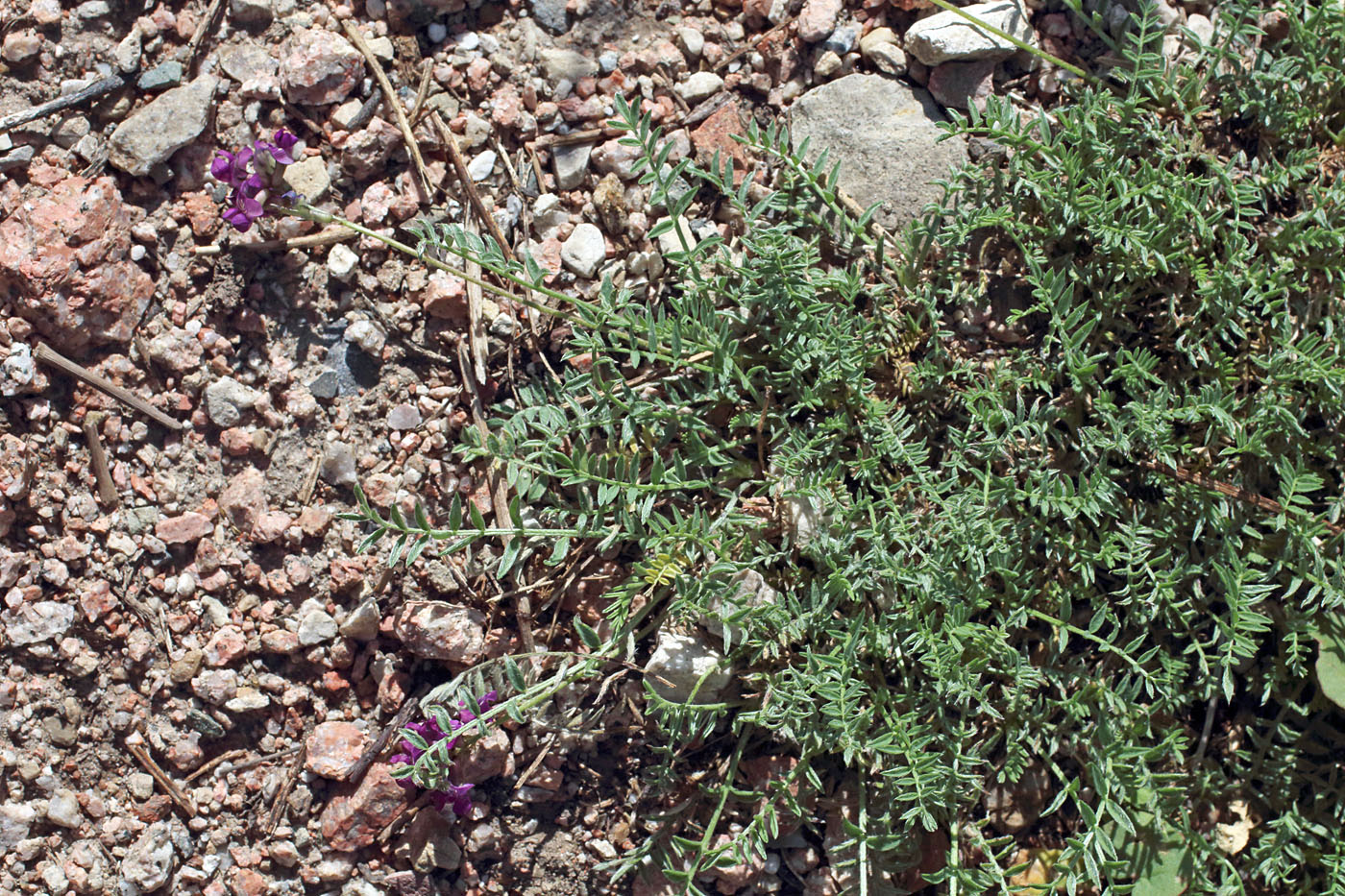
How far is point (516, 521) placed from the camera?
130 inches

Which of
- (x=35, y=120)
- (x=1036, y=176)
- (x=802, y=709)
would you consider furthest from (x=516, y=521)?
(x=35, y=120)

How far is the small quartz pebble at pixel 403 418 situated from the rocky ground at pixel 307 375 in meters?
0.01

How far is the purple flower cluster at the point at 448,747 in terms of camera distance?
331 centimetres

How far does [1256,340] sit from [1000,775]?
1.68 m

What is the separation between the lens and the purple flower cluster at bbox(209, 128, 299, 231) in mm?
3455

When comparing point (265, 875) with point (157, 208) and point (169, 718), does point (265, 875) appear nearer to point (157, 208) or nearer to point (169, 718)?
point (169, 718)

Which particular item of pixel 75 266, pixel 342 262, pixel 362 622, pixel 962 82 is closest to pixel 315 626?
pixel 362 622

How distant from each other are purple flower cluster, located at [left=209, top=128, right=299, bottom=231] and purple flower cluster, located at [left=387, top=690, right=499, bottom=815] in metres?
1.71

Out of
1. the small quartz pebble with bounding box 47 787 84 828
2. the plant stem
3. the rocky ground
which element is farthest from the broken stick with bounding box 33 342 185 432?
the plant stem

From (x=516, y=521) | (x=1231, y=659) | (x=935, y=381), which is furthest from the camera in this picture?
(x=935, y=381)

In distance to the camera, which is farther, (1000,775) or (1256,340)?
(1256,340)

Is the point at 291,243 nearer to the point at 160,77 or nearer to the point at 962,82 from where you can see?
the point at 160,77

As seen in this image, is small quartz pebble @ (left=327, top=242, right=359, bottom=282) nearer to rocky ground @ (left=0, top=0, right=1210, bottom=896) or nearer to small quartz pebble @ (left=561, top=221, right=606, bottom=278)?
rocky ground @ (left=0, top=0, right=1210, bottom=896)

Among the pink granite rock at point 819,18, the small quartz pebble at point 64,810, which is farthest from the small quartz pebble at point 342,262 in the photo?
the small quartz pebble at point 64,810
